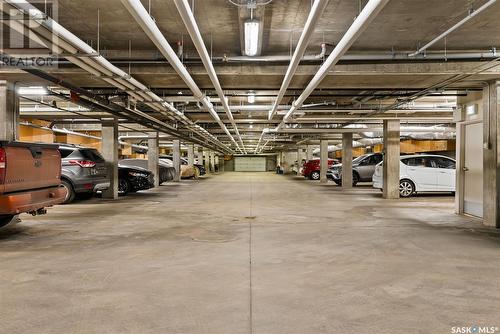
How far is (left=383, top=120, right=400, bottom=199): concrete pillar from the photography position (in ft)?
40.4

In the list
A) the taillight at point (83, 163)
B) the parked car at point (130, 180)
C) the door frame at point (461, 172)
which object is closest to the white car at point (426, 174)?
the door frame at point (461, 172)

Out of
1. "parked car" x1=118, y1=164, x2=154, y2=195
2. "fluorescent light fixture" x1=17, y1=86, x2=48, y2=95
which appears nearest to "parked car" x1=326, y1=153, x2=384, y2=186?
"parked car" x1=118, y1=164, x2=154, y2=195

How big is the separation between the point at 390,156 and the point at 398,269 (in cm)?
911

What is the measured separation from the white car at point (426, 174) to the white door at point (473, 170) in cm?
425

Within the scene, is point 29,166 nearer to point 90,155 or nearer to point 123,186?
point 90,155

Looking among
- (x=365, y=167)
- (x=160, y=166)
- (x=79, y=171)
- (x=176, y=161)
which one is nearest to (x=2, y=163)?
(x=79, y=171)

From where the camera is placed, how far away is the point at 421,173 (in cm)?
1270

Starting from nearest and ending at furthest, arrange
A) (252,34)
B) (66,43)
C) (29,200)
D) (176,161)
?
1. (66,43)
2. (252,34)
3. (29,200)
4. (176,161)

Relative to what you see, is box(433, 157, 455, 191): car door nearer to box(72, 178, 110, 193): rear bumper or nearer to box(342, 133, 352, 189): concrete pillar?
box(342, 133, 352, 189): concrete pillar

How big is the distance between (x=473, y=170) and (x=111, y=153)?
402 inches

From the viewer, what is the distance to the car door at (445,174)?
41.1ft

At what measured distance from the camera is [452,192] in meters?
13.1

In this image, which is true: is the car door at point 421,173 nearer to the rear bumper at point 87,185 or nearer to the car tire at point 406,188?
the car tire at point 406,188

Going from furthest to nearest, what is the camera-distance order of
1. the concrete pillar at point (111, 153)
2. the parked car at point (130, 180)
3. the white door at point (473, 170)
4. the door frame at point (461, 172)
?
1. the parked car at point (130, 180)
2. the concrete pillar at point (111, 153)
3. the door frame at point (461, 172)
4. the white door at point (473, 170)
